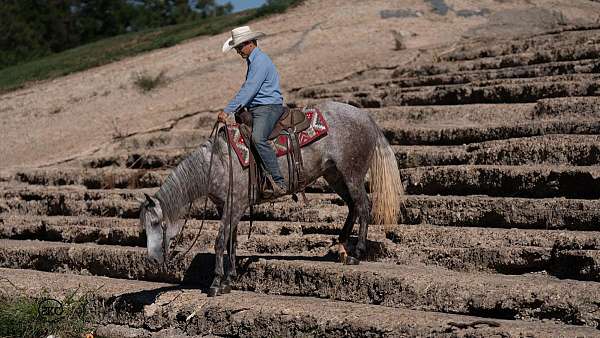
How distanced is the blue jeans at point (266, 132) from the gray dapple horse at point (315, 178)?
0.46 feet

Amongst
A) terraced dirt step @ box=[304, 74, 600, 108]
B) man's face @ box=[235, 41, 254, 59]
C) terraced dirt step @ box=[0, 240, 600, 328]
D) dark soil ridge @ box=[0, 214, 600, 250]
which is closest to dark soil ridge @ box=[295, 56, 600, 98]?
terraced dirt step @ box=[304, 74, 600, 108]

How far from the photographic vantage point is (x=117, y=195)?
1123cm

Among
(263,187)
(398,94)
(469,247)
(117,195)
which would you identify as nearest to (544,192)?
(469,247)

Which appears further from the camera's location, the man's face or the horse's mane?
the man's face

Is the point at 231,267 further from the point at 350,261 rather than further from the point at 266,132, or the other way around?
the point at 266,132

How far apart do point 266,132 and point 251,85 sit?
0.46 metres

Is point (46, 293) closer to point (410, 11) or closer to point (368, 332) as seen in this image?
point (368, 332)

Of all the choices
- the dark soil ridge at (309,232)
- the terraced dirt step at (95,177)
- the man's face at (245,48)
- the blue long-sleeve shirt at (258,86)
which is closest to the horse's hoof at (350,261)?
the dark soil ridge at (309,232)

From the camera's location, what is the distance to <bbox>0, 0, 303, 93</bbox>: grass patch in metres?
20.4

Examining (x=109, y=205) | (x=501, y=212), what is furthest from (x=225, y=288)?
(x=109, y=205)

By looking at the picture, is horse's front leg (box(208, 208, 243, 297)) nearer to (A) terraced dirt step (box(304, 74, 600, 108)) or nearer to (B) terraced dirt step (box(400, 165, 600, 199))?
(B) terraced dirt step (box(400, 165, 600, 199))

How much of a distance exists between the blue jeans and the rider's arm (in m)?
0.19

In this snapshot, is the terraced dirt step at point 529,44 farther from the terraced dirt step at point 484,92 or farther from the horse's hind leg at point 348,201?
the horse's hind leg at point 348,201

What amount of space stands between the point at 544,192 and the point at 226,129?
3.22 m
